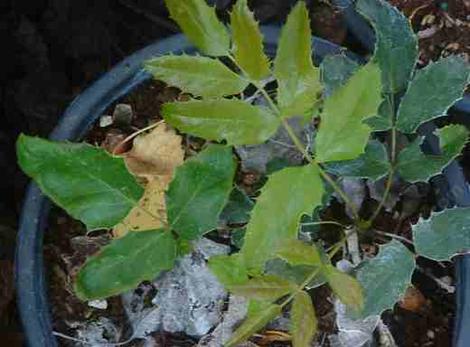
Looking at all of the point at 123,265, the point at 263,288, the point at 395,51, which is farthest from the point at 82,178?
the point at 395,51

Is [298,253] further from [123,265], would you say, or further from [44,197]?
[44,197]

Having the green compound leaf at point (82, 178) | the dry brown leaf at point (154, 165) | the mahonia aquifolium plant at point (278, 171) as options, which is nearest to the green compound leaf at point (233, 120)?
the mahonia aquifolium plant at point (278, 171)

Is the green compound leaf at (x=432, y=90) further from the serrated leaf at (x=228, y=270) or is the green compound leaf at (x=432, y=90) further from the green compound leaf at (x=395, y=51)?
the serrated leaf at (x=228, y=270)

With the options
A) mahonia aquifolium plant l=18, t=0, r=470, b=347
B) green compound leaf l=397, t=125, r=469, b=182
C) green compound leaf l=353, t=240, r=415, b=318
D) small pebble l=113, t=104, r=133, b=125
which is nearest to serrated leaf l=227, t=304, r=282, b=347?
mahonia aquifolium plant l=18, t=0, r=470, b=347

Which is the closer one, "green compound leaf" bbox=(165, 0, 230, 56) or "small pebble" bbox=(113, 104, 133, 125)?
"green compound leaf" bbox=(165, 0, 230, 56)

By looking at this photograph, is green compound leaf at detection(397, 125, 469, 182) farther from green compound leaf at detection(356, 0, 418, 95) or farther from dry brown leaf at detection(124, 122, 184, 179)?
dry brown leaf at detection(124, 122, 184, 179)
